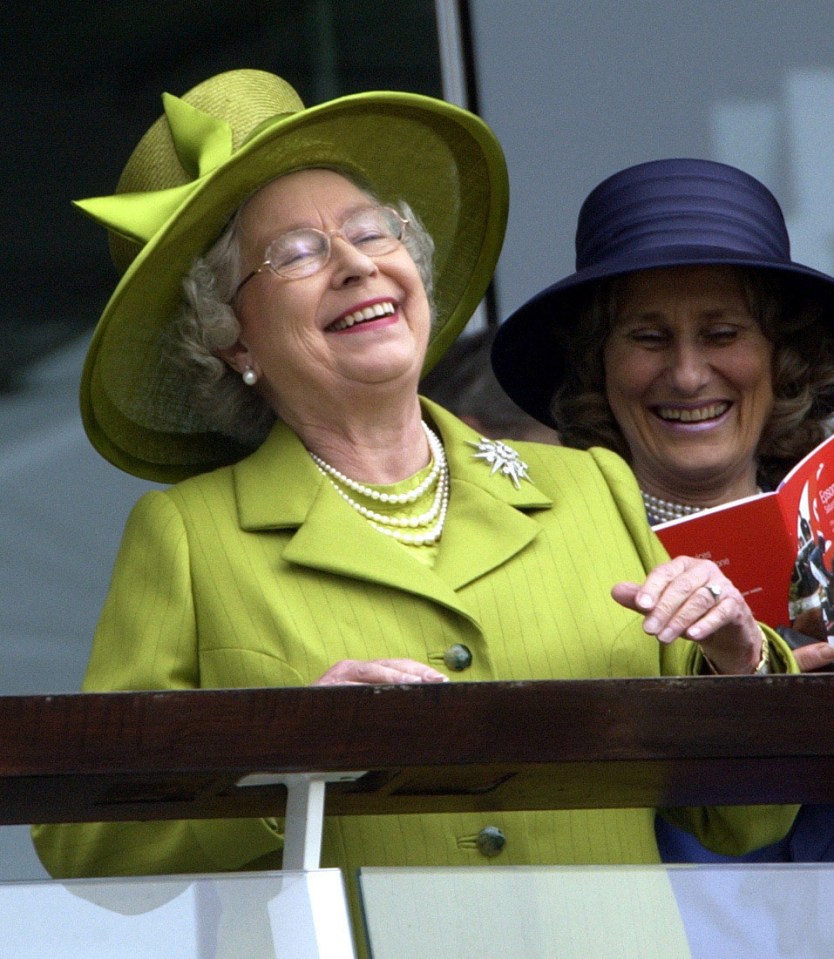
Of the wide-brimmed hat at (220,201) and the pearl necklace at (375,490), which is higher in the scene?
the wide-brimmed hat at (220,201)

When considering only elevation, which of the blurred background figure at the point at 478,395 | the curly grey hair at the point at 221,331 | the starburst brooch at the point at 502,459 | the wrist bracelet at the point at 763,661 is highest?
the curly grey hair at the point at 221,331

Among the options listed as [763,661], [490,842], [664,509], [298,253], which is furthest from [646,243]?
[490,842]

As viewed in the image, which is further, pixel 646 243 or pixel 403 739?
pixel 646 243

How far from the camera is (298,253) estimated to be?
2.51m

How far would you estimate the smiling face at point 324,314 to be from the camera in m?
2.45

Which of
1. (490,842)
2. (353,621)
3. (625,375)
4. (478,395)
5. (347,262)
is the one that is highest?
(347,262)

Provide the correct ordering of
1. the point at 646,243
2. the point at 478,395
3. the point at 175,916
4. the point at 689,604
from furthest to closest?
the point at 478,395
the point at 646,243
the point at 689,604
the point at 175,916

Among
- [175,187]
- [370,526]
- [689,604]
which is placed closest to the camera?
[689,604]

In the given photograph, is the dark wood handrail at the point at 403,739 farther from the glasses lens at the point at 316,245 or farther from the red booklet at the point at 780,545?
the glasses lens at the point at 316,245

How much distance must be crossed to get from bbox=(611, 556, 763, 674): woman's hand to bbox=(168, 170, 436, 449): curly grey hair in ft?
2.41

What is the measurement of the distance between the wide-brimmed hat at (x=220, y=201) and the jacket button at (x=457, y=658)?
642mm

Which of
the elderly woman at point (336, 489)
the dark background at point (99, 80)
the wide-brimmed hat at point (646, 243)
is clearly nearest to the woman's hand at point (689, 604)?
the elderly woman at point (336, 489)

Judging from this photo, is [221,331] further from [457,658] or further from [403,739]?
[403,739]

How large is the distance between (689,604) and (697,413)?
82 cm
